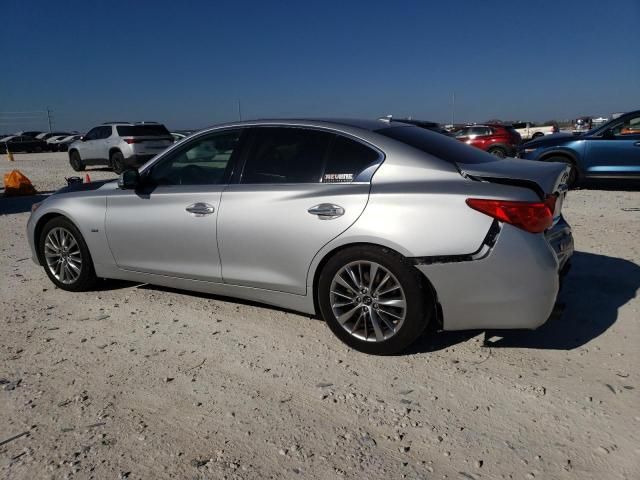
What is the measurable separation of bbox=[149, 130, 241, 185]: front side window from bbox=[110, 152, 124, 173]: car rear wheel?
13.5m

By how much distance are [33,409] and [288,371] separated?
1.43 metres

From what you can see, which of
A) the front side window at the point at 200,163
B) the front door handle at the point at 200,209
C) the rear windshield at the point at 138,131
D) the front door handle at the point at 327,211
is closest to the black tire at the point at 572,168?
the front side window at the point at 200,163

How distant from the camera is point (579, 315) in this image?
3.93m

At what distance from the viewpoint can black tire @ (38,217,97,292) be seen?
4.63 metres

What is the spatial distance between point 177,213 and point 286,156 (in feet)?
3.20

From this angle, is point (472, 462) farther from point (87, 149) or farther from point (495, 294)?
point (87, 149)

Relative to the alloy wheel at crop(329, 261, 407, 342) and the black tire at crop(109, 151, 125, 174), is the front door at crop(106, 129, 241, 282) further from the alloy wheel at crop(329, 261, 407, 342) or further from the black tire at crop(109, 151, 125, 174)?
the black tire at crop(109, 151, 125, 174)

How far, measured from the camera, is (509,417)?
8.80 ft

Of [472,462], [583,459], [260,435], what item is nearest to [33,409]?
[260,435]

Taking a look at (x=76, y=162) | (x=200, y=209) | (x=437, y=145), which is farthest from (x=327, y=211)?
(x=76, y=162)

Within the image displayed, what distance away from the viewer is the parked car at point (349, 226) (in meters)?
3.01

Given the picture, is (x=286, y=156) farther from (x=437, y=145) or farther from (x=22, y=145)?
(x=22, y=145)

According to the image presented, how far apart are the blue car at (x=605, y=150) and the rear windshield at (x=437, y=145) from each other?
7.46 metres

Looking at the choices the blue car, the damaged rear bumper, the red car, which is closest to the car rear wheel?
the red car
